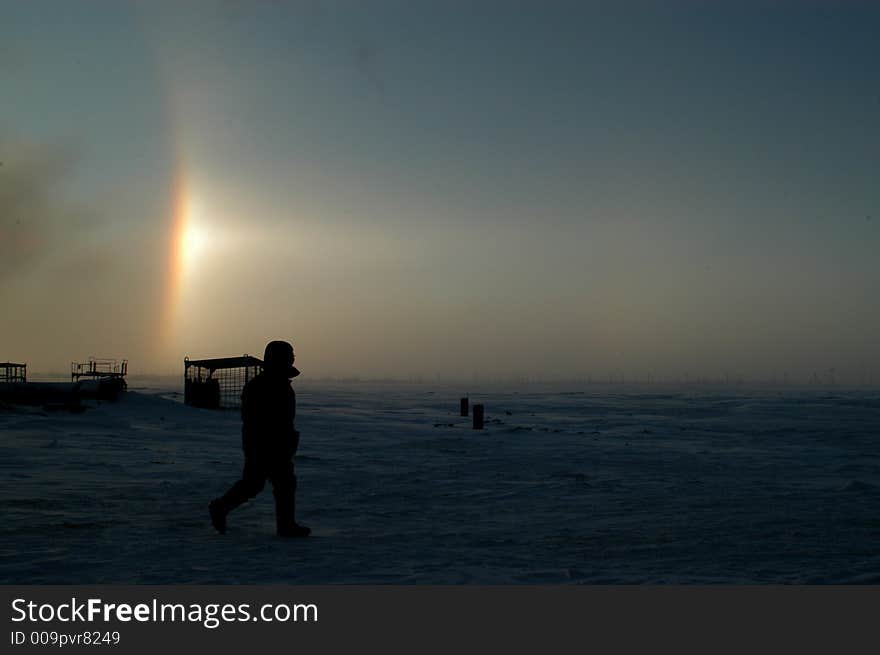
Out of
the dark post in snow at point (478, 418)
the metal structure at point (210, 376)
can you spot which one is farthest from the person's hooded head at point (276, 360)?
the metal structure at point (210, 376)

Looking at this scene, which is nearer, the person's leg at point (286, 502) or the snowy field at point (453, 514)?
the snowy field at point (453, 514)

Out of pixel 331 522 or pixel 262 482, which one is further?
pixel 331 522

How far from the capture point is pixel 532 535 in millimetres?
8031

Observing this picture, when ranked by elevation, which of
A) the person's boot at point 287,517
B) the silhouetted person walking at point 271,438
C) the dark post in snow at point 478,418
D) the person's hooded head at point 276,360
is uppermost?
the person's hooded head at point 276,360

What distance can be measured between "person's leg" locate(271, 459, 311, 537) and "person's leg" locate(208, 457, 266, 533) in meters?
0.15

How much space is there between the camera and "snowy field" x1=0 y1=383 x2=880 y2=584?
627 centimetres

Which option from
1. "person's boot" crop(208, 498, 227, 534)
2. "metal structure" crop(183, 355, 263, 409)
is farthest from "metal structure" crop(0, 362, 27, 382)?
"person's boot" crop(208, 498, 227, 534)

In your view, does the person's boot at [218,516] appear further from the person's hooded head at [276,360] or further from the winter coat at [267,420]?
the person's hooded head at [276,360]

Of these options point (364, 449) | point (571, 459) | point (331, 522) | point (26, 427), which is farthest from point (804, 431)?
point (26, 427)

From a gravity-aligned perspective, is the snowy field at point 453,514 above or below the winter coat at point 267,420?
below

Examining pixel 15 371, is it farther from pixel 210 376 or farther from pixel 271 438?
pixel 271 438

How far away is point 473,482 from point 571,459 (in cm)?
466

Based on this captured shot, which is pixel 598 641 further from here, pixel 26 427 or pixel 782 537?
pixel 26 427

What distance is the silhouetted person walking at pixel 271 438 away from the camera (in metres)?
7.34
